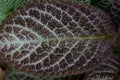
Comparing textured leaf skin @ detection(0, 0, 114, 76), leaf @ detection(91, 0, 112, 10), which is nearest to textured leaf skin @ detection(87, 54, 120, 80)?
textured leaf skin @ detection(0, 0, 114, 76)

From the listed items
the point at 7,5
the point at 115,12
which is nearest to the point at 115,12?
the point at 115,12

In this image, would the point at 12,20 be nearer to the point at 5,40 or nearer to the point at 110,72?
the point at 5,40

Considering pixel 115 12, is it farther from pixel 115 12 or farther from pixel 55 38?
pixel 55 38

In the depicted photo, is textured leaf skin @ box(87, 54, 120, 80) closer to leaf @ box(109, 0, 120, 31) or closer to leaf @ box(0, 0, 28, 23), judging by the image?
leaf @ box(109, 0, 120, 31)

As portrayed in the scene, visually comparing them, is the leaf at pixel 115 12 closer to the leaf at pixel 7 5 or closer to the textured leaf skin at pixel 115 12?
the textured leaf skin at pixel 115 12

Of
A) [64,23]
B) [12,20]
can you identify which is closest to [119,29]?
[64,23]

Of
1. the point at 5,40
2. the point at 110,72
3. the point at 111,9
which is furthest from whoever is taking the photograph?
the point at 111,9
